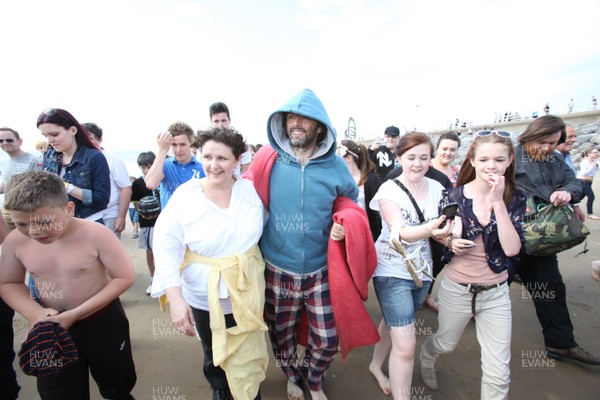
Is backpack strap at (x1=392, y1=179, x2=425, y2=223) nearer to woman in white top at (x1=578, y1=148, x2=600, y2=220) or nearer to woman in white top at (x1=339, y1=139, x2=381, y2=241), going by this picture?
woman in white top at (x1=339, y1=139, x2=381, y2=241)

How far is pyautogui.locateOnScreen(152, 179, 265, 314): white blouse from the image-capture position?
5.47 feet

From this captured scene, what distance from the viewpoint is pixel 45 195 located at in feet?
4.78

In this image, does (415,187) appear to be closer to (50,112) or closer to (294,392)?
(294,392)

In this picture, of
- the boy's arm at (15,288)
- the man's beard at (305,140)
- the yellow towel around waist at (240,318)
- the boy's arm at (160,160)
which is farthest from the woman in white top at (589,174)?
the boy's arm at (15,288)

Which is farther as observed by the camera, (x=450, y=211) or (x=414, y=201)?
(x=414, y=201)

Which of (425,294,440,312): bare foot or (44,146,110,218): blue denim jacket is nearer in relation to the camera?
(44,146,110,218): blue denim jacket

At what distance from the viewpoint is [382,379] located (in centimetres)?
240

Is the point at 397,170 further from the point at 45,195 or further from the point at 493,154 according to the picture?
the point at 45,195

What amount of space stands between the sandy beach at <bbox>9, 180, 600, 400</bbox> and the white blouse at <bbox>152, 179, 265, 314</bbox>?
1221mm

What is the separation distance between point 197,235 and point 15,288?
113 cm

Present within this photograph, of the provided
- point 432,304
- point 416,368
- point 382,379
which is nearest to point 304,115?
point 382,379

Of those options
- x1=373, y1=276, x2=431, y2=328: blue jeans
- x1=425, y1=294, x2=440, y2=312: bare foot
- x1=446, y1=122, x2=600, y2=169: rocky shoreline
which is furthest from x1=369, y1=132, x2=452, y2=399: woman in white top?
x1=446, y1=122, x2=600, y2=169: rocky shoreline

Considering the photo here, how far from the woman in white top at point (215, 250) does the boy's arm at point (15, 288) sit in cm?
62

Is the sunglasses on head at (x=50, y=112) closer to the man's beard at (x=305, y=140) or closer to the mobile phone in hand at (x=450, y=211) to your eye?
the man's beard at (x=305, y=140)
